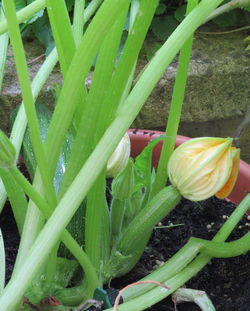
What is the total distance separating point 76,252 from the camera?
0.62 metres

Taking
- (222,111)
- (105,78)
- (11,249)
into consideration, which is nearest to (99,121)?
(105,78)

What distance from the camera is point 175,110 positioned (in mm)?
715

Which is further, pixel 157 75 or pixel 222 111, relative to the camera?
pixel 222 111

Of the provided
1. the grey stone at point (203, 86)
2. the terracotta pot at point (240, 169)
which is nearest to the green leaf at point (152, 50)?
the grey stone at point (203, 86)

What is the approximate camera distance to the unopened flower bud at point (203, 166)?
678 millimetres

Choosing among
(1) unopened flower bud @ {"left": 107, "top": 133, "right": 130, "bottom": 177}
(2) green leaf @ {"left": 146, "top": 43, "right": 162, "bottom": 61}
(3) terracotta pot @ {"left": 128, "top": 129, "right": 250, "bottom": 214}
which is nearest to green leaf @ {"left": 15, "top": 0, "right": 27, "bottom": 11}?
(2) green leaf @ {"left": 146, "top": 43, "right": 162, "bottom": 61}

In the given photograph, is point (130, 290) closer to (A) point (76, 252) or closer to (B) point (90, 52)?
(A) point (76, 252)

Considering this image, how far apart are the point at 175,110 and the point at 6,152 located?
0.27 meters

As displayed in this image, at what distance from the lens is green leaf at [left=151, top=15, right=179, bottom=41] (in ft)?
4.33

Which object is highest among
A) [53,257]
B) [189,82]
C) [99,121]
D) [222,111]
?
[99,121]

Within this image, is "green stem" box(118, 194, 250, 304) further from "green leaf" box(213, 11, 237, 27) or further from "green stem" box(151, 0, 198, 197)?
"green leaf" box(213, 11, 237, 27)

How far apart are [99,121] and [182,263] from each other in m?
0.23

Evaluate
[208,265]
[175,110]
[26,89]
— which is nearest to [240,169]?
[208,265]

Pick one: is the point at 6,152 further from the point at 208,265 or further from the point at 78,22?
the point at 208,265
